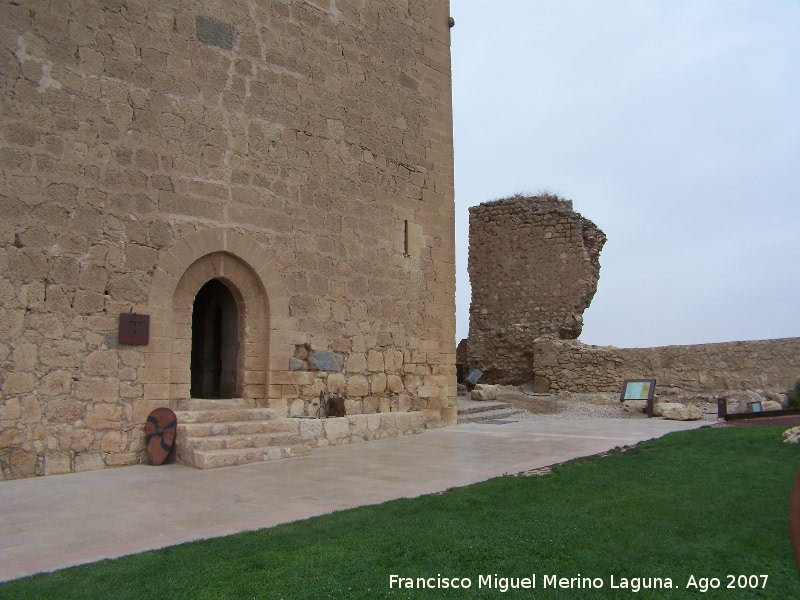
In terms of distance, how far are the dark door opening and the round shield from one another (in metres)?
1.78

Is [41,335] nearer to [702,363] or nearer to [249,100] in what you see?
[249,100]

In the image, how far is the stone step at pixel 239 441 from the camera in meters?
6.55

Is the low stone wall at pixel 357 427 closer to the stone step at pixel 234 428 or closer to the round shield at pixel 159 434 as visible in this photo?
the stone step at pixel 234 428

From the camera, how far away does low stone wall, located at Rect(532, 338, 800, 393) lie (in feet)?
43.3

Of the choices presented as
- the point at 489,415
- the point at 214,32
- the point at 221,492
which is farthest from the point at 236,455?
the point at 489,415

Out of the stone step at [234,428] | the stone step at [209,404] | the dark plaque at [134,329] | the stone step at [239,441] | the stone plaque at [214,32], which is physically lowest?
the stone step at [239,441]

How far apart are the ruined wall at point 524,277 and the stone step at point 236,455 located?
11.2 m

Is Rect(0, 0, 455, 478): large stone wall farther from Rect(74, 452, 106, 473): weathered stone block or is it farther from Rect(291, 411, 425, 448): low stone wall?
Rect(291, 411, 425, 448): low stone wall

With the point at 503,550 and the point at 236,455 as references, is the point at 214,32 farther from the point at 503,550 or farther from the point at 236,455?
the point at 503,550

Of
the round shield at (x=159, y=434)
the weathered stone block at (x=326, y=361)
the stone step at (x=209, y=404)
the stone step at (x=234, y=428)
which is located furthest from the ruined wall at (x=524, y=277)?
Result: the round shield at (x=159, y=434)

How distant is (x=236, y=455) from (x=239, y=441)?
0.25 m

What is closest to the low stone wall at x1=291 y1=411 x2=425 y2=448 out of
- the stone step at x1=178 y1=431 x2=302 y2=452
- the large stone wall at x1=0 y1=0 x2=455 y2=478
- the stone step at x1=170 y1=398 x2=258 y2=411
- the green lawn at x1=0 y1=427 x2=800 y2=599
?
the stone step at x1=178 y1=431 x2=302 y2=452

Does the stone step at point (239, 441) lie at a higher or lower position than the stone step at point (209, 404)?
lower

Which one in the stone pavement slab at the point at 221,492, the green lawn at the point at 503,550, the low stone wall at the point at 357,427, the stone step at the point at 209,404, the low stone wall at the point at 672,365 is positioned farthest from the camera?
the low stone wall at the point at 672,365
